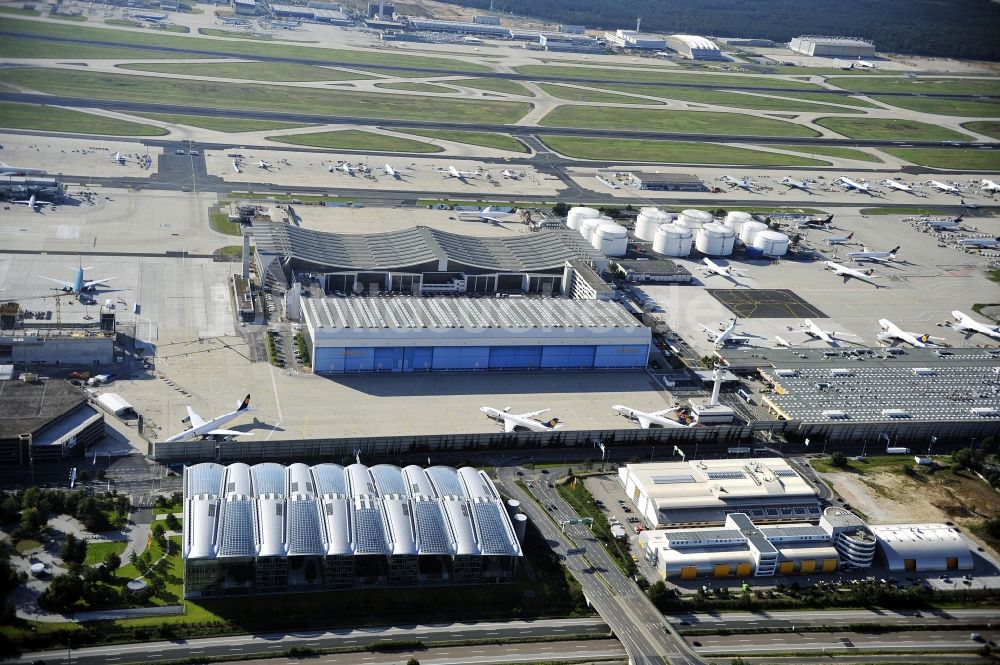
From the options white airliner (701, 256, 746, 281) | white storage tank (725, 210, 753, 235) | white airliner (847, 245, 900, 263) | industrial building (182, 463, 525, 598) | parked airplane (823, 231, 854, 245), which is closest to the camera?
industrial building (182, 463, 525, 598)

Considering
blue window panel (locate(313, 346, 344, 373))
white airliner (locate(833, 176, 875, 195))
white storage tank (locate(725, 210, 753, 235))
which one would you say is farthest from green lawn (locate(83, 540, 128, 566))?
white airliner (locate(833, 176, 875, 195))

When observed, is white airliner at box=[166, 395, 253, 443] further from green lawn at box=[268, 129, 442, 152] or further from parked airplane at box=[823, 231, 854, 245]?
parked airplane at box=[823, 231, 854, 245]

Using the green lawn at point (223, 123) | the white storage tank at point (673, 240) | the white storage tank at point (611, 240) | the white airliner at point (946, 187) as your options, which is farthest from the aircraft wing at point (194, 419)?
the white airliner at point (946, 187)

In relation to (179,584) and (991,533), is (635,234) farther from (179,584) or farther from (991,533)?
(179,584)

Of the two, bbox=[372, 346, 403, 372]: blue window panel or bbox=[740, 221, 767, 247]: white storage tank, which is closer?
bbox=[372, 346, 403, 372]: blue window panel

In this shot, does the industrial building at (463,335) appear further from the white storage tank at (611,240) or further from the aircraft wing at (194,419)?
the white storage tank at (611,240)

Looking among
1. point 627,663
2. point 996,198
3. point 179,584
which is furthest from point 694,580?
point 996,198
